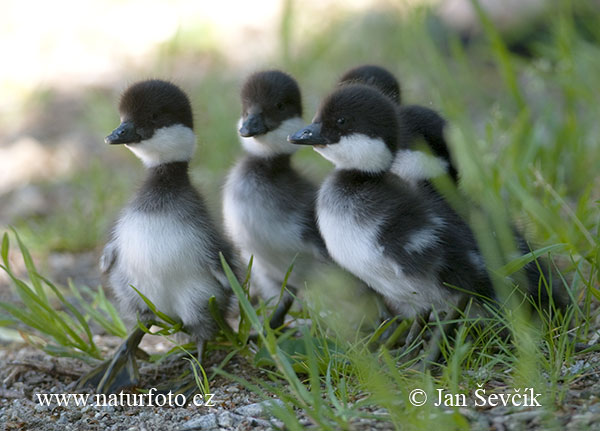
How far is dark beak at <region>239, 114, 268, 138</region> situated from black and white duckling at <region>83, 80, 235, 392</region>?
244mm

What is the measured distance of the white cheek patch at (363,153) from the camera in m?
3.06

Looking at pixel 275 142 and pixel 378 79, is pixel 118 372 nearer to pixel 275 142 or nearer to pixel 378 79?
pixel 275 142

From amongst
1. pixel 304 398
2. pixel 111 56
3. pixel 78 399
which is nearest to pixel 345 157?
pixel 304 398

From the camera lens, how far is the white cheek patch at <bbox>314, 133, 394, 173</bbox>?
3.06 m

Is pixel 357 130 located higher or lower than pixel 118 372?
higher

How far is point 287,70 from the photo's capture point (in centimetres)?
581

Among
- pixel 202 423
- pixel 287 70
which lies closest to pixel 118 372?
pixel 202 423

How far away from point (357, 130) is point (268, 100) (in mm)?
662

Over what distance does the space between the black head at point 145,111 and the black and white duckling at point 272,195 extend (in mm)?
352

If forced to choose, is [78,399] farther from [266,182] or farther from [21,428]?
[266,182]

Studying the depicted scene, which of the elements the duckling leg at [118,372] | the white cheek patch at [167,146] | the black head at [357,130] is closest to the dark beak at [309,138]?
the black head at [357,130]

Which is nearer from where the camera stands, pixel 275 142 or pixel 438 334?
pixel 438 334

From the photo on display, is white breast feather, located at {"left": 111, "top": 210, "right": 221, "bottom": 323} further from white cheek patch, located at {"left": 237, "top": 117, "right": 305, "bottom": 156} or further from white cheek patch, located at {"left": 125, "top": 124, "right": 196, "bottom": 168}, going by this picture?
white cheek patch, located at {"left": 237, "top": 117, "right": 305, "bottom": 156}

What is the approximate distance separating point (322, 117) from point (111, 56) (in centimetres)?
564
